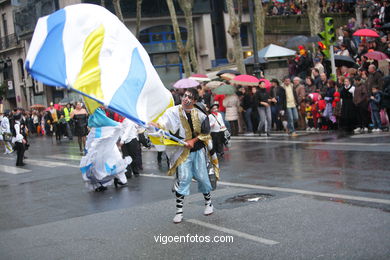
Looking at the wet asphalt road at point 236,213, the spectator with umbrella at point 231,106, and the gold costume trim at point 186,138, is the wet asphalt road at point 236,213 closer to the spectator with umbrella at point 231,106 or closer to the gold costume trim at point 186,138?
the gold costume trim at point 186,138

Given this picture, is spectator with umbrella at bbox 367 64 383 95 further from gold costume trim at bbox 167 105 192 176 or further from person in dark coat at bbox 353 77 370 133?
gold costume trim at bbox 167 105 192 176

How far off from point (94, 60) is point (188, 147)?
2.00 meters

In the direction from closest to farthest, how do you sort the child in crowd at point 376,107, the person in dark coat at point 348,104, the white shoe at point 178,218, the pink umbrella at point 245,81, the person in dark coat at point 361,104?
the white shoe at point 178,218
the child in crowd at point 376,107
the person in dark coat at point 361,104
the person in dark coat at point 348,104
the pink umbrella at point 245,81

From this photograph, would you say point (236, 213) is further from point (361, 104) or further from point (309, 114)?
point (309, 114)

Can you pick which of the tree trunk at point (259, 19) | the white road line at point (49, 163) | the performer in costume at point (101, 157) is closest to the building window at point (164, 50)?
the tree trunk at point (259, 19)

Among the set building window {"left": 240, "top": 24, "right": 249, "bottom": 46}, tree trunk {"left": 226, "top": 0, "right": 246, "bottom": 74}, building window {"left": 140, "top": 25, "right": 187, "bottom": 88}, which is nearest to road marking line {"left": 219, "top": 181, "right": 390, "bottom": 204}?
tree trunk {"left": 226, "top": 0, "right": 246, "bottom": 74}

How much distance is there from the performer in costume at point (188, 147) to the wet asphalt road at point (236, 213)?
0.45 meters

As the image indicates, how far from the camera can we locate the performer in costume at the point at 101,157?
1180 centimetres

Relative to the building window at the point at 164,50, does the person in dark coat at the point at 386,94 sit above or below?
below

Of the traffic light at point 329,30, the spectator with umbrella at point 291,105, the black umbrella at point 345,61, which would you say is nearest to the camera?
the spectator with umbrella at point 291,105

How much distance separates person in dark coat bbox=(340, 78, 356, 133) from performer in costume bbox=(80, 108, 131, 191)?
846 cm

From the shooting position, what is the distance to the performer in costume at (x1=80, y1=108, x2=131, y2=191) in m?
11.8

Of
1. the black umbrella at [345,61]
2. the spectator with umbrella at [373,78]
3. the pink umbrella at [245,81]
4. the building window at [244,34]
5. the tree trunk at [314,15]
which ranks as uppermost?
the building window at [244,34]

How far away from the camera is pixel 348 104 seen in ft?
59.3
